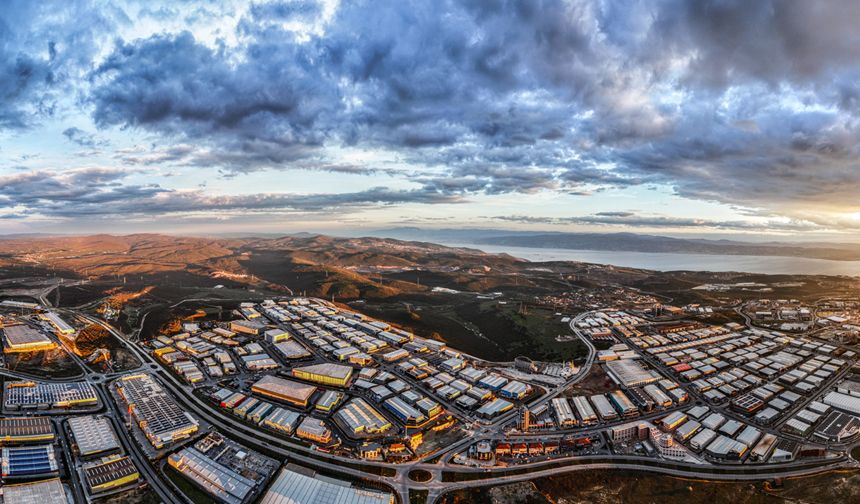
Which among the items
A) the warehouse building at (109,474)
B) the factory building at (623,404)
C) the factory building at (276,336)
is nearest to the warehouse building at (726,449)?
the factory building at (623,404)

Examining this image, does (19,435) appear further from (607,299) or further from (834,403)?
(607,299)

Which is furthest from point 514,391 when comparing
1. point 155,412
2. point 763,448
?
point 155,412

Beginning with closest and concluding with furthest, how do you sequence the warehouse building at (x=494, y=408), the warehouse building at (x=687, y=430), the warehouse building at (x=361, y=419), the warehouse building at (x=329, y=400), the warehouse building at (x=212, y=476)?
the warehouse building at (x=212, y=476)
the warehouse building at (x=361, y=419)
the warehouse building at (x=687, y=430)
the warehouse building at (x=494, y=408)
the warehouse building at (x=329, y=400)

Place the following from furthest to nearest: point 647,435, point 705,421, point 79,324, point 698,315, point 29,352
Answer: point 698,315 → point 79,324 → point 29,352 → point 705,421 → point 647,435

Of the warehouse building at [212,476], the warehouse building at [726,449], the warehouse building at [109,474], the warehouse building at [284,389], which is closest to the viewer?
the warehouse building at [109,474]

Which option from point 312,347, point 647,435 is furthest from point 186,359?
point 647,435

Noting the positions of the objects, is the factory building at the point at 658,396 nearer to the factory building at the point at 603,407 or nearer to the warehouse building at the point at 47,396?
the factory building at the point at 603,407
